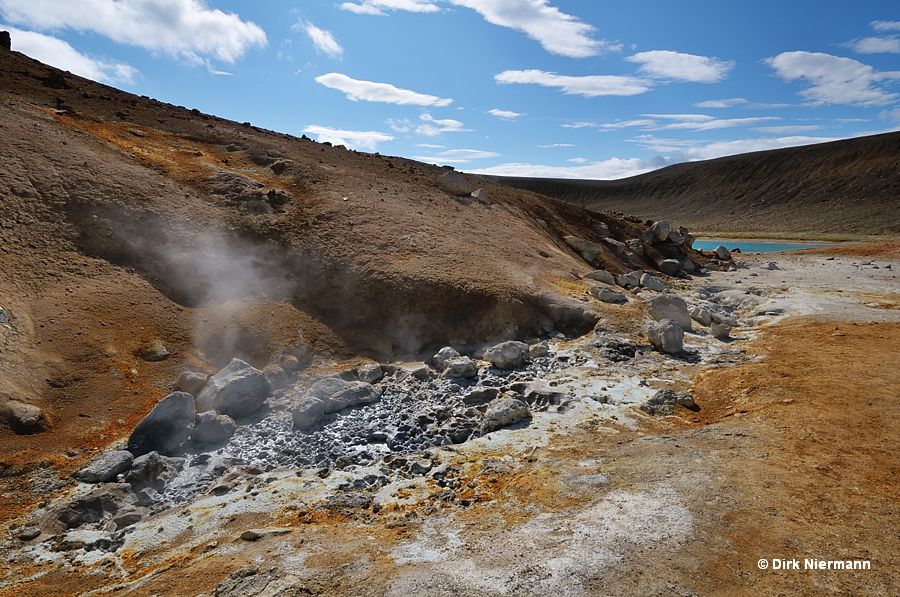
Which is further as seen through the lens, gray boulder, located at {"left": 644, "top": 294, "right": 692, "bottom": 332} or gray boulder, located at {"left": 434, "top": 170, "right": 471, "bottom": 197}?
gray boulder, located at {"left": 434, "top": 170, "right": 471, "bottom": 197}

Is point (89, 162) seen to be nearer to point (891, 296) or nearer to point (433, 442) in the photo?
point (433, 442)

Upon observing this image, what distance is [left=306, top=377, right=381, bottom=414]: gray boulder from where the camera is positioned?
9891 mm

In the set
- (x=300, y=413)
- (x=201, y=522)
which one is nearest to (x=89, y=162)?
(x=300, y=413)

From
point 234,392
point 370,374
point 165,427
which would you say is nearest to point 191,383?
point 234,392

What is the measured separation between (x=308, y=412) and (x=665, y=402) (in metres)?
6.73

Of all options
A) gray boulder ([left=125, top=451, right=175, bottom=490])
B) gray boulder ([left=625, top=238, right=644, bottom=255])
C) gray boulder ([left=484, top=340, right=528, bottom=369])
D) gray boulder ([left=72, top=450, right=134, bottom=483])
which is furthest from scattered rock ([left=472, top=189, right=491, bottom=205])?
gray boulder ([left=72, top=450, right=134, bottom=483])

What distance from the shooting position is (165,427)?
8.59 m

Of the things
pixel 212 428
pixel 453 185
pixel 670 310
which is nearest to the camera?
pixel 212 428

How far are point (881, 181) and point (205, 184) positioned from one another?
88.0 meters

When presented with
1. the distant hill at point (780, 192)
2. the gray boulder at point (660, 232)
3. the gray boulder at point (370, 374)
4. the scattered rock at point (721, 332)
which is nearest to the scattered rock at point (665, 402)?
the scattered rock at point (721, 332)

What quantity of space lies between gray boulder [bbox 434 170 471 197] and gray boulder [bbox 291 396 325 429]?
13.9 meters

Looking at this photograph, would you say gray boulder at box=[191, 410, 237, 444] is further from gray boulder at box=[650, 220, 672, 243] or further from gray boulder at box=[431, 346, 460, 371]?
gray boulder at box=[650, 220, 672, 243]

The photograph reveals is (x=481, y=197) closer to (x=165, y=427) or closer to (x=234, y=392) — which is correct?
(x=234, y=392)

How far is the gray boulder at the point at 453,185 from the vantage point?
71.2 feet
